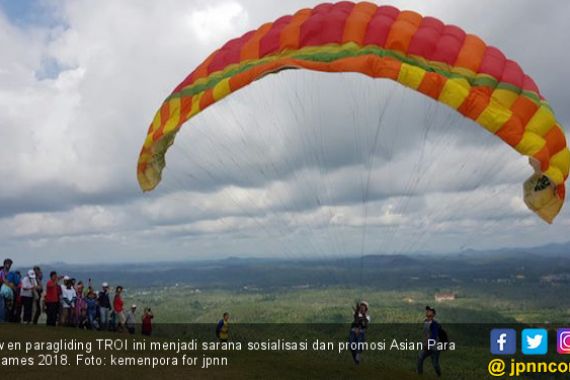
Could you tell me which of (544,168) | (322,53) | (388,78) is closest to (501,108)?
(544,168)

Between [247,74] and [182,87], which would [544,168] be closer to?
[247,74]

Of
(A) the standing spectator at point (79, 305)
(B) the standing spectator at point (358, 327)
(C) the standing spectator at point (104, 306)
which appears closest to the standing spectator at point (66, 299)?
(A) the standing spectator at point (79, 305)

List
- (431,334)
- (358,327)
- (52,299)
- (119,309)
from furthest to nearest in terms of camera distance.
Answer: (119,309) < (52,299) < (358,327) < (431,334)

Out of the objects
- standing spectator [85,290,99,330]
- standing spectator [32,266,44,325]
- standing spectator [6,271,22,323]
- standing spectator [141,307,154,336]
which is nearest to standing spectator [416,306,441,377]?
standing spectator [141,307,154,336]

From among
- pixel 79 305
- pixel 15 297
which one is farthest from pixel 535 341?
pixel 15 297

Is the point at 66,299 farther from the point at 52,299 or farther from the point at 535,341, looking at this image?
the point at 535,341

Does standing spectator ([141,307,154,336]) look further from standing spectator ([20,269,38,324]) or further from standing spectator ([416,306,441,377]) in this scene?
standing spectator ([416,306,441,377])

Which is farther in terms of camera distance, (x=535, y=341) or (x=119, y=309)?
(x=119, y=309)
